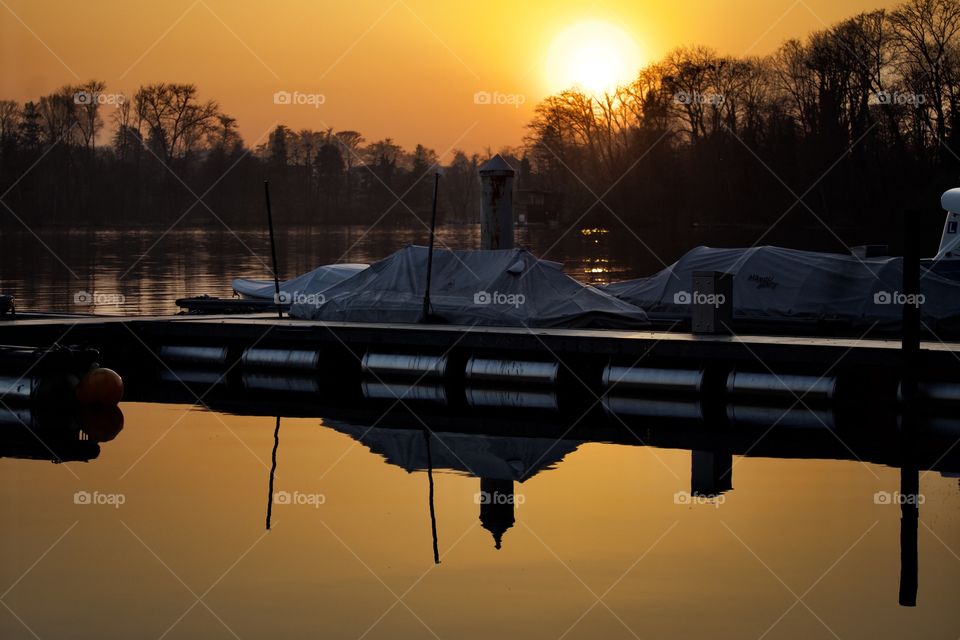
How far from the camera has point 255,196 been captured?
166m

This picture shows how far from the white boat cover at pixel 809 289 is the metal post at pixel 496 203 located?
382 centimetres

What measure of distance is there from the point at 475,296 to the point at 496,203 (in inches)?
107

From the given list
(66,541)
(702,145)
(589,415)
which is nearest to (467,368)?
(589,415)

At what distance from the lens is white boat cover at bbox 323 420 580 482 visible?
670 inches

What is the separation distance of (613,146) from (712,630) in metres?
120

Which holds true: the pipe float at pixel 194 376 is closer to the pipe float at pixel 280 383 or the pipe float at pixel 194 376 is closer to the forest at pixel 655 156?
the pipe float at pixel 280 383

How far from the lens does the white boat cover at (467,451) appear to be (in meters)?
17.0

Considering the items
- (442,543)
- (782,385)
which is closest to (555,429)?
(782,385)

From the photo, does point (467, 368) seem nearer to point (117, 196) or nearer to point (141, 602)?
point (141, 602)

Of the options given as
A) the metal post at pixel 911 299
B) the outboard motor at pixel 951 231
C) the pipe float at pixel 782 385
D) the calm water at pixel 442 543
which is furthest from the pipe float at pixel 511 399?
the outboard motor at pixel 951 231

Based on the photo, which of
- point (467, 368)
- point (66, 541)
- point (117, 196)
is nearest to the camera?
point (66, 541)

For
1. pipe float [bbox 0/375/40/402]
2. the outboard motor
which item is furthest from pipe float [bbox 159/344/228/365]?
the outboard motor

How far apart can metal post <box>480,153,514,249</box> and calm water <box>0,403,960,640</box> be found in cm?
954

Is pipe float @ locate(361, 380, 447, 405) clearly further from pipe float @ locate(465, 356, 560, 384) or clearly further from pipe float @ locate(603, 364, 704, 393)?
pipe float @ locate(603, 364, 704, 393)
